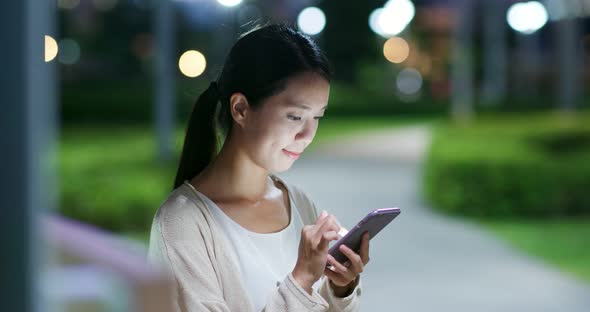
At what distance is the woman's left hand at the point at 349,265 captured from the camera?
170 cm

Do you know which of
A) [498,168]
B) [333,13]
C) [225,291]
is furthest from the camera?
[333,13]

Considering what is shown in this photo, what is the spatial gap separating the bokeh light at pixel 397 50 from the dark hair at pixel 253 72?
4114 cm

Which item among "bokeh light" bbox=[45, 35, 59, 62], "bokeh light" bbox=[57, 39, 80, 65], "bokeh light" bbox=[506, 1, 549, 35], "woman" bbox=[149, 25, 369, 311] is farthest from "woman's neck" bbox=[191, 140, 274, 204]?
"bokeh light" bbox=[57, 39, 80, 65]

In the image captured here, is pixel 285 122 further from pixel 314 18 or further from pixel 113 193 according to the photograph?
pixel 113 193

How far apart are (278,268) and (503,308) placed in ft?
15.0

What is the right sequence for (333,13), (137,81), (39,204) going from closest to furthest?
(39,204), (333,13), (137,81)

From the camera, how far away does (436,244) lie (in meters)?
8.23

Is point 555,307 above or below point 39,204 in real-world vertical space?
below

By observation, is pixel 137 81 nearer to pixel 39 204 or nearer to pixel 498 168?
pixel 498 168

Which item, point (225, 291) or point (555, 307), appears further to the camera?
point (555, 307)

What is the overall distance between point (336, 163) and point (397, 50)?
3152 centimetres

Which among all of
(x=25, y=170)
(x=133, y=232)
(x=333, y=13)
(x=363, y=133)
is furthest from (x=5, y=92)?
(x=333, y=13)

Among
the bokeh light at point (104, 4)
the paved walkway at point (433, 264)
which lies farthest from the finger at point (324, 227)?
the bokeh light at point (104, 4)

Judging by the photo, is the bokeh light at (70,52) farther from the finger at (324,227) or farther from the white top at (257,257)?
the finger at (324,227)
